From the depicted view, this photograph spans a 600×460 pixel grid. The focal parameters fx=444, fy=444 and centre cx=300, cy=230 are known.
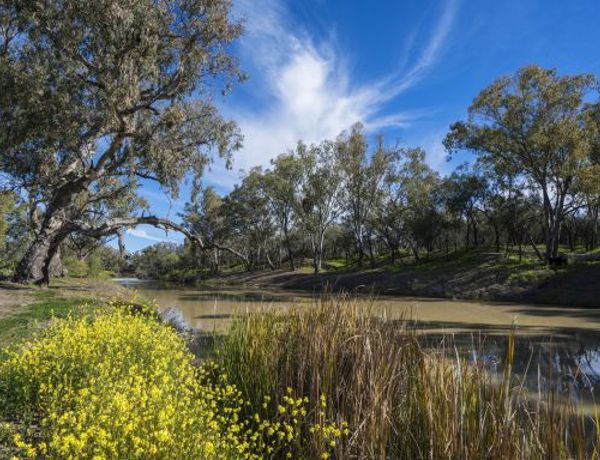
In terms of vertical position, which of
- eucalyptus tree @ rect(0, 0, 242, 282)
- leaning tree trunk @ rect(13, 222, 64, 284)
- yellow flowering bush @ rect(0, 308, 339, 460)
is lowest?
yellow flowering bush @ rect(0, 308, 339, 460)

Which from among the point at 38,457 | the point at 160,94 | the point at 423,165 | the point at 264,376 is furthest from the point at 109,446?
the point at 423,165

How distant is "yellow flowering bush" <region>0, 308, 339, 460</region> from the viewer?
3.57 meters

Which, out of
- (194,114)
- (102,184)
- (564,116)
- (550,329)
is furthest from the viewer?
(564,116)

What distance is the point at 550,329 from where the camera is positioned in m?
16.3

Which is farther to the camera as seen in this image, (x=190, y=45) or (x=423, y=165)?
(x=423, y=165)

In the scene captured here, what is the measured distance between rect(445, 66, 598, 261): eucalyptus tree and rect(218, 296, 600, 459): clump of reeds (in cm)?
3142

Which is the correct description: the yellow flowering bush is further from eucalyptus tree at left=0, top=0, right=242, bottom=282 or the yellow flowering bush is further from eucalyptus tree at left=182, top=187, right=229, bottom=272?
eucalyptus tree at left=182, top=187, right=229, bottom=272

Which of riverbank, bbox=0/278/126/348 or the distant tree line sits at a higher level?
the distant tree line

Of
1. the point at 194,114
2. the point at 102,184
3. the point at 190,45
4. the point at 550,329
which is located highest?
the point at 190,45

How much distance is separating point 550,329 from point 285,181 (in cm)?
4307

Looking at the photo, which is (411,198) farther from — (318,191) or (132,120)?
(132,120)

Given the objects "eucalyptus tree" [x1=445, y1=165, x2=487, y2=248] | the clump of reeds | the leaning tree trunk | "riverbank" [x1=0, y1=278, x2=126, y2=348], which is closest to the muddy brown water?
the clump of reeds

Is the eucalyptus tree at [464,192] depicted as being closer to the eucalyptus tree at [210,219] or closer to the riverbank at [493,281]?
the riverbank at [493,281]

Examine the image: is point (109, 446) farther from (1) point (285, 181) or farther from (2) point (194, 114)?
(1) point (285, 181)
